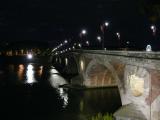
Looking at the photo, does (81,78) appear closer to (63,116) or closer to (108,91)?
(108,91)

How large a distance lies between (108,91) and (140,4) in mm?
29099

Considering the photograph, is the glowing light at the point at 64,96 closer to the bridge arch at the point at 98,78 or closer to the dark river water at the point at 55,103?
the dark river water at the point at 55,103

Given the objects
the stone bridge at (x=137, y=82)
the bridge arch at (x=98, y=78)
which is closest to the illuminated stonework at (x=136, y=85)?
the stone bridge at (x=137, y=82)

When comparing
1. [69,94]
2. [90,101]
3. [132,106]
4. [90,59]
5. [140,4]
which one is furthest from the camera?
[90,59]

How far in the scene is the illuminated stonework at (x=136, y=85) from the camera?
2686 cm

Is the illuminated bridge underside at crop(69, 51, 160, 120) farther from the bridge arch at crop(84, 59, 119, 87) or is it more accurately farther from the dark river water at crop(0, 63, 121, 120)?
the bridge arch at crop(84, 59, 119, 87)

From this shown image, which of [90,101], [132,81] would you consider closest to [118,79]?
[132,81]

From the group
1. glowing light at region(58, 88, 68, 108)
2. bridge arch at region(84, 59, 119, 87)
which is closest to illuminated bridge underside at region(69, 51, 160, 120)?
glowing light at region(58, 88, 68, 108)

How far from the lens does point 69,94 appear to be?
49.4m

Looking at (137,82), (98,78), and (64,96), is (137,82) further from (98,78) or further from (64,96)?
(98,78)

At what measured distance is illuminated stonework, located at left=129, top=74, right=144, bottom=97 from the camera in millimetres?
26858

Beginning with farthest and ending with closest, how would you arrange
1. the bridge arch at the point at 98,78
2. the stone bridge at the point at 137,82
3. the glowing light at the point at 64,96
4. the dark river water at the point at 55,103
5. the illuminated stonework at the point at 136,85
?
the bridge arch at the point at 98,78, the glowing light at the point at 64,96, the dark river water at the point at 55,103, the illuminated stonework at the point at 136,85, the stone bridge at the point at 137,82

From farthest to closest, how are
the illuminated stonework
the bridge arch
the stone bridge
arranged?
1. the bridge arch
2. the illuminated stonework
3. the stone bridge

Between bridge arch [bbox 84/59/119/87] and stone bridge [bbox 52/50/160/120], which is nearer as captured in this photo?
stone bridge [bbox 52/50/160/120]
